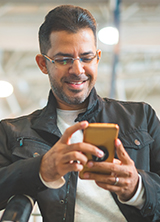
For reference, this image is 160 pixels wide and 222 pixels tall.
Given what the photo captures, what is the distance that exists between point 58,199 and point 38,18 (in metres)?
3.84

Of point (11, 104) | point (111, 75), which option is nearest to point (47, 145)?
point (111, 75)

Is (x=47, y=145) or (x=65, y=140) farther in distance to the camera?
(x=47, y=145)

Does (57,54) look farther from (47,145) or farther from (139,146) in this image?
(139,146)

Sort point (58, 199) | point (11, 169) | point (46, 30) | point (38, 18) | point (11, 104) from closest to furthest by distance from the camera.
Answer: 1. point (11, 169)
2. point (58, 199)
3. point (46, 30)
4. point (38, 18)
5. point (11, 104)

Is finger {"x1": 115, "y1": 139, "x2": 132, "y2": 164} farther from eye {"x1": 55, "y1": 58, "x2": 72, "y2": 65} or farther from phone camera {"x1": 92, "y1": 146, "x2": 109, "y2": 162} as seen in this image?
eye {"x1": 55, "y1": 58, "x2": 72, "y2": 65}

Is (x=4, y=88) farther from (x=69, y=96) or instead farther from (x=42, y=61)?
(x=69, y=96)

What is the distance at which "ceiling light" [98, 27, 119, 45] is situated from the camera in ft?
13.6

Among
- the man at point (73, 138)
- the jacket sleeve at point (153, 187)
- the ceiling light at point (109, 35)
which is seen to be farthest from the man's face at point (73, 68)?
the ceiling light at point (109, 35)

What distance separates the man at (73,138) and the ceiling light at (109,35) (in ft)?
8.32

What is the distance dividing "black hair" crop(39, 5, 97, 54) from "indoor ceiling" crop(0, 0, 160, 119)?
7.14ft

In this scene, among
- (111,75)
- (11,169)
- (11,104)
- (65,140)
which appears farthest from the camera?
(11,104)

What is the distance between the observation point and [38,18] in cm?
470

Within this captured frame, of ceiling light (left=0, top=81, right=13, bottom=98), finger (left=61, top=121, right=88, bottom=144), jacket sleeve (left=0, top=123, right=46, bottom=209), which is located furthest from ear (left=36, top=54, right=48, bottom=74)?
ceiling light (left=0, top=81, right=13, bottom=98)

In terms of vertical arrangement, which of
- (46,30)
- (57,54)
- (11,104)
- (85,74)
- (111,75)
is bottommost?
(11,104)
